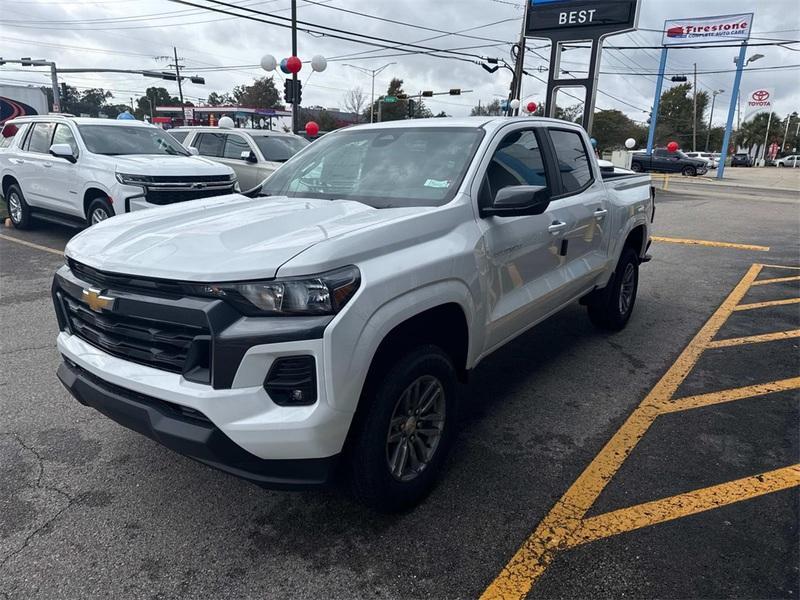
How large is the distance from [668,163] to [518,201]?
39021 millimetres

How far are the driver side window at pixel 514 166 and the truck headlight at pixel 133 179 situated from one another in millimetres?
5757

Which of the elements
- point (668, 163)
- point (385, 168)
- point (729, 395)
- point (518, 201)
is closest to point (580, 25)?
point (729, 395)

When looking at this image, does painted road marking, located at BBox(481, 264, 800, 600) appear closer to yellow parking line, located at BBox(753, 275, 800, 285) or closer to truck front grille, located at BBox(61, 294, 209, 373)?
truck front grille, located at BBox(61, 294, 209, 373)

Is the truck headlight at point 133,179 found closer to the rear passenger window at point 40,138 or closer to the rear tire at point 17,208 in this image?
the rear passenger window at point 40,138

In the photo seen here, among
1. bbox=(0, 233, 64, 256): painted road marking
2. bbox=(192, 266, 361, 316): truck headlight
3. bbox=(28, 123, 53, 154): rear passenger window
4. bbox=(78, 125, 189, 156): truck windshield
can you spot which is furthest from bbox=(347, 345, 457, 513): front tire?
bbox=(28, 123, 53, 154): rear passenger window

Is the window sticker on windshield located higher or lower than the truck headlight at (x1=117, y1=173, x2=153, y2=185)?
higher

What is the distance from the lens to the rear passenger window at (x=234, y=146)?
10969 millimetres

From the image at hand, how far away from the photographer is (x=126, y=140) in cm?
889

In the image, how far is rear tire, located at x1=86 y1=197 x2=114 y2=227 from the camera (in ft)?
26.3

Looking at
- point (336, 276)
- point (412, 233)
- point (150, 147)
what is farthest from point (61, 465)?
point (150, 147)

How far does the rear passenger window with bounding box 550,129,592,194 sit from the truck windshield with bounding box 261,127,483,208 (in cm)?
107

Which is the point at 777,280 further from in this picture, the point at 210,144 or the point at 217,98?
the point at 217,98

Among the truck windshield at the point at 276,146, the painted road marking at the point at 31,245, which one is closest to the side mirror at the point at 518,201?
the painted road marking at the point at 31,245

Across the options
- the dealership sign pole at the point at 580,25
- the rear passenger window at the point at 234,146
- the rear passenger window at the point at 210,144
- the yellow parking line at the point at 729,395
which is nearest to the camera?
the yellow parking line at the point at 729,395
